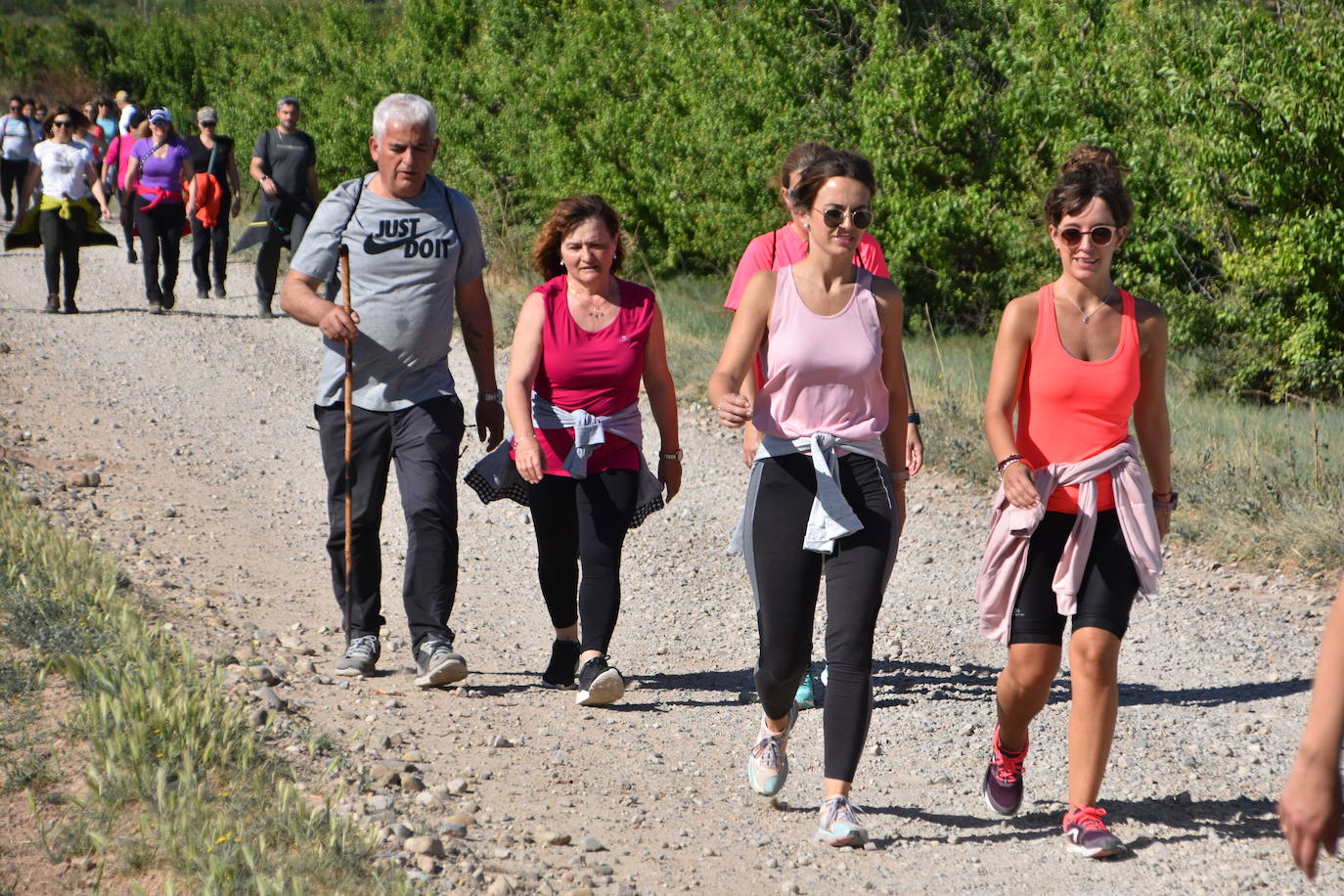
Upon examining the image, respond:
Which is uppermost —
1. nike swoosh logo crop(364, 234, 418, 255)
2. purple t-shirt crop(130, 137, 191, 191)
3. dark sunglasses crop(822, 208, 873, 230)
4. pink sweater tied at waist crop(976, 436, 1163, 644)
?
purple t-shirt crop(130, 137, 191, 191)

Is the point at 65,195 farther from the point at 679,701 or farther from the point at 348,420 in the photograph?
the point at 679,701

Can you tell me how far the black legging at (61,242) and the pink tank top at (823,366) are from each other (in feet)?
37.6

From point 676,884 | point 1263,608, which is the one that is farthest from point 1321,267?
point 676,884

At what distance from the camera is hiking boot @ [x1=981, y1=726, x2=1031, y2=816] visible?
450 centimetres

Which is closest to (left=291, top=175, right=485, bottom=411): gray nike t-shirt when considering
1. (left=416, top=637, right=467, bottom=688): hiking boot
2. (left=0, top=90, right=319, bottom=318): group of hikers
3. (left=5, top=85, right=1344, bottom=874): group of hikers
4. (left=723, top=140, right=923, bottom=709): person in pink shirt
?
(left=416, top=637, right=467, bottom=688): hiking boot

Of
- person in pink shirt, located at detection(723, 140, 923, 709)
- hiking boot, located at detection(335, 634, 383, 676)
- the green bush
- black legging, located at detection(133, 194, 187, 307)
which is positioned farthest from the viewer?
black legging, located at detection(133, 194, 187, 307)

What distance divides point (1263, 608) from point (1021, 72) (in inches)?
280

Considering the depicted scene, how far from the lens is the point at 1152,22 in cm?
1195

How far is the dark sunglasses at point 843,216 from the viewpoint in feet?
14.1

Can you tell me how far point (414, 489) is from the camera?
5602mm

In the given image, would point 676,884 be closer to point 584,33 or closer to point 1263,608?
point 1263,608

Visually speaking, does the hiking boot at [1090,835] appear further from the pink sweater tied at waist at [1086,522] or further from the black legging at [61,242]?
the black legging at [61,242]

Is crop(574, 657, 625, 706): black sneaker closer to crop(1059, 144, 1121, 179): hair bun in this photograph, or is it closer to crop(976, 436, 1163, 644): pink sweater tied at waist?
crop(976, 436, 1163, 644): pink sweater tied at waist

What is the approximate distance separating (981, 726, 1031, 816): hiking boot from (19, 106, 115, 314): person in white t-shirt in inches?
457
